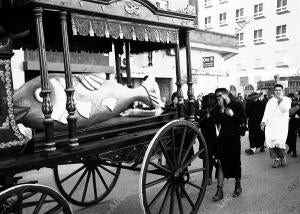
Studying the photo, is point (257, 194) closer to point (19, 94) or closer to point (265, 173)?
point (265, 173)

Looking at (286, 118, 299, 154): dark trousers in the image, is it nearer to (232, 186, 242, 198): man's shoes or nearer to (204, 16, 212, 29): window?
(232, 186, 242, 198): man's shoes

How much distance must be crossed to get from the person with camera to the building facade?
20.5 m

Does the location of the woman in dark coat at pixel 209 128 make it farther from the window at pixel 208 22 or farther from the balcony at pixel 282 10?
the window at pixel 208 22

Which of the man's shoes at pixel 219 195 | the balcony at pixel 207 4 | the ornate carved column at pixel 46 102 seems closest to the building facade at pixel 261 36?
the balcony at pixel 207 4

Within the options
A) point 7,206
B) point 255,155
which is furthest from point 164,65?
point 7,206

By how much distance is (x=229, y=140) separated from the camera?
5.04 m

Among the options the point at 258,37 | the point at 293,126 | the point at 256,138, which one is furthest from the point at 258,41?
the point at 293,126

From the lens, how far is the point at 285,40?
87.8 feet

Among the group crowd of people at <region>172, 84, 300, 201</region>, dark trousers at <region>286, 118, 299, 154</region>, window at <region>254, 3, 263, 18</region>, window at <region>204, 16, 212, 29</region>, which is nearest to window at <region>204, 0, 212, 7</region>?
window at <region>204, 16, 212, 29</region>

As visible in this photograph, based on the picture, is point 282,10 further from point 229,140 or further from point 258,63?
point 229,140

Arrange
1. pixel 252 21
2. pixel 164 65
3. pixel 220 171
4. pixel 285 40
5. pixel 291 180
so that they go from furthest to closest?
1. pixel 252 21
2. pixel 285 40
3. pixel 164 65
4. pixel 291 180
5. pixel 220 171

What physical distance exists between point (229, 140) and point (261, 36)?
1009 inches

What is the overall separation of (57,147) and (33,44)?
1.89m

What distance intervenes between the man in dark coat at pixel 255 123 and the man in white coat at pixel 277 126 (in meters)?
1.23
